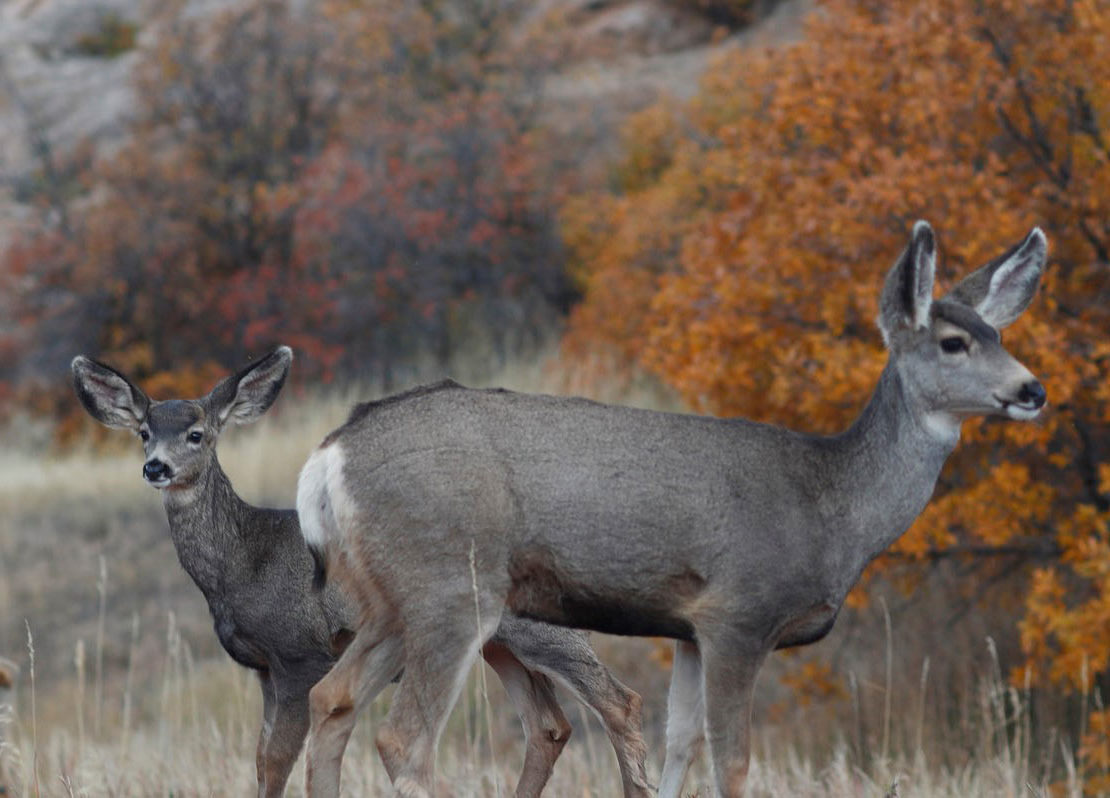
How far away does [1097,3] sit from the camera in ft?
36.1

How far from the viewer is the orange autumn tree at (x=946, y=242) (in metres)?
10.6

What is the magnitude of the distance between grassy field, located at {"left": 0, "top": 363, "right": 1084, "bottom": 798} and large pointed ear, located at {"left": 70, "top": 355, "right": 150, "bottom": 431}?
34.8 inches

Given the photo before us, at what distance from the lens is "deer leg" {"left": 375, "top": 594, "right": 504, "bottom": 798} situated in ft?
16.0

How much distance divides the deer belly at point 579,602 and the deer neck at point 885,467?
644mm

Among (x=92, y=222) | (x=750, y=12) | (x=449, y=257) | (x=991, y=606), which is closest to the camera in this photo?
(x=991, y=606)

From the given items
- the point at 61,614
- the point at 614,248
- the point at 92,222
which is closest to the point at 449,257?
the point at 614,248

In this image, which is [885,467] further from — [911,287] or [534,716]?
[534,716]

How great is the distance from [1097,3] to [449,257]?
13084mm

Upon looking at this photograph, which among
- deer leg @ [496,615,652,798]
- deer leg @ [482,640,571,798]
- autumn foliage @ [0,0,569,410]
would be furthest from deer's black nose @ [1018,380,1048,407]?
autumn foliage @ [0,0,569,410]

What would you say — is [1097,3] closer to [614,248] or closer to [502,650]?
[502,650]

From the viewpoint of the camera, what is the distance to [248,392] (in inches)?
256

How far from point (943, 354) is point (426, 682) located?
191cm

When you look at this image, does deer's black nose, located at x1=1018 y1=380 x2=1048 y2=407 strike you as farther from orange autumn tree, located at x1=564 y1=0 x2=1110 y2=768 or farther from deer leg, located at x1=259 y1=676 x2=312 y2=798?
orange autumn tree, located at x1=564 y1=0 x2=1110 y2=768

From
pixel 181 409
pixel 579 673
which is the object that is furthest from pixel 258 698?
pixel 579 673
